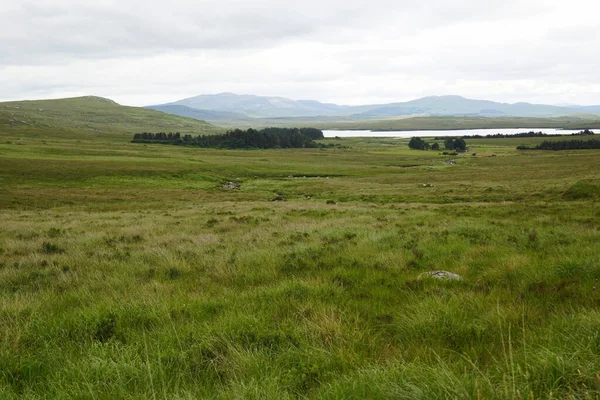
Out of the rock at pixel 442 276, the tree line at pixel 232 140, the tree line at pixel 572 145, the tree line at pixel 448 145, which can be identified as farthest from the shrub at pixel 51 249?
the tree line at pixel 448 145

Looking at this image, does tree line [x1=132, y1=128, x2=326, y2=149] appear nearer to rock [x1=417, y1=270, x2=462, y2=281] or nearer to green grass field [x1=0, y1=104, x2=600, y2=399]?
green grass field [x1=0, y1=104, x2=600, y2=399]

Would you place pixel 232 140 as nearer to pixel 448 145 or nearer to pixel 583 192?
pixel 448 145

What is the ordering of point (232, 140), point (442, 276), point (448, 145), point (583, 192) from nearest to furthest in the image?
point (442, 276) < point (583, 192) < point (448, 145) < point (232, 140)

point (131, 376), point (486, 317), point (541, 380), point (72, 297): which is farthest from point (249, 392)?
point (72, 297)

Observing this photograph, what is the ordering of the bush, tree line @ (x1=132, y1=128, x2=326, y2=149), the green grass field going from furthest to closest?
1. tree line @ (x1=132, y1=128, x2=326, y2=149)
2. the bush
3. the green grass field

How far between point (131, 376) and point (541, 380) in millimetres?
3766

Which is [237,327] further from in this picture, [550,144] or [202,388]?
[550,144]

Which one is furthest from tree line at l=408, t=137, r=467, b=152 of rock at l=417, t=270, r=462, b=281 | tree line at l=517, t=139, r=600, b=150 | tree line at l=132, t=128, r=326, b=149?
rock at l=417, t=270, r=462, b=281

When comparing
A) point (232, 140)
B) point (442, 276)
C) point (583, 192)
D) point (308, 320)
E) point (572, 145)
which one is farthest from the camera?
point (232, 140)

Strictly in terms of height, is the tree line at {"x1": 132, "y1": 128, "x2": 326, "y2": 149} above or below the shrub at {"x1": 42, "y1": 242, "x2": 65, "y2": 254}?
above

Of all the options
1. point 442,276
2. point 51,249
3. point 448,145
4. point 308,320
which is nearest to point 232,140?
point 448,145

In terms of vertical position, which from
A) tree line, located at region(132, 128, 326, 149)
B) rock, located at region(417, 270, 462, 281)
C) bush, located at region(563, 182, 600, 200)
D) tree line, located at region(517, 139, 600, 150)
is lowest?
bush, located at region(563, 182, 600, 200)

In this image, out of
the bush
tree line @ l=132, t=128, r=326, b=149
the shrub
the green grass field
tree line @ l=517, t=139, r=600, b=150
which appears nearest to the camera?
the green grass field

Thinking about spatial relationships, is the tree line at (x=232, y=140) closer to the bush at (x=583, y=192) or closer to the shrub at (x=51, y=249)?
the bush at (x=583, y=192)
